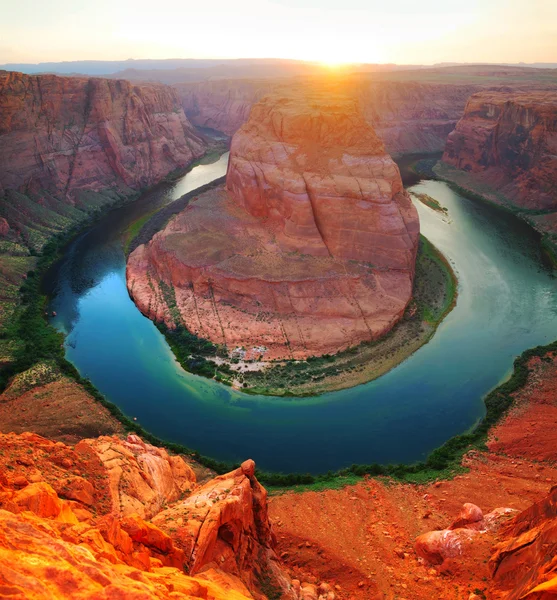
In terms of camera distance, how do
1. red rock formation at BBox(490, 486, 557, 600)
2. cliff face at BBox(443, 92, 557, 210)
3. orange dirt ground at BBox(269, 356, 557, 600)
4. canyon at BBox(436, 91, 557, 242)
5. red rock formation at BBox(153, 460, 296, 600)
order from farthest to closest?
cliff face at BBox(443, 92, 557, 210), canyon at BBox(436, 91, 557, 242), orange dirt ground at BBox(269, 356, 557, 600), red rock formation at BBox(153, 460, 296, 600), red rock formation at BBox(490, 486, 557, 600)

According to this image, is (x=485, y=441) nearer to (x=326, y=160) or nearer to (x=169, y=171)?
(x=326, y=160)

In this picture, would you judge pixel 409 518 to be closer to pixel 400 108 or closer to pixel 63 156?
pixel 63 156

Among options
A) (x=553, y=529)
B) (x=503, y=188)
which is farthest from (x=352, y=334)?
(x=503, y=188)

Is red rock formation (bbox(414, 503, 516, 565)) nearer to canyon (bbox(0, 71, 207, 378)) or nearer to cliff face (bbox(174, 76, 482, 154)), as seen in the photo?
canyon (bbox(0, 71, 207, 378))

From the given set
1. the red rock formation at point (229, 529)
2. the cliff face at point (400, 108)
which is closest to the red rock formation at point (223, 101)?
the cliff face at point (400, 108)

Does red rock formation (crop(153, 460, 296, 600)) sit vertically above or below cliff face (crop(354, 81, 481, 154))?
below

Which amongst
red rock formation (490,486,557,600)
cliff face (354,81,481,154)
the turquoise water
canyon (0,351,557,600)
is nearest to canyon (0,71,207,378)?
the turquoise water

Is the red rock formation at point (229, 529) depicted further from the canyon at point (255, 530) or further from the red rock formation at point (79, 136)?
the red rock formation at point (79, 136)
